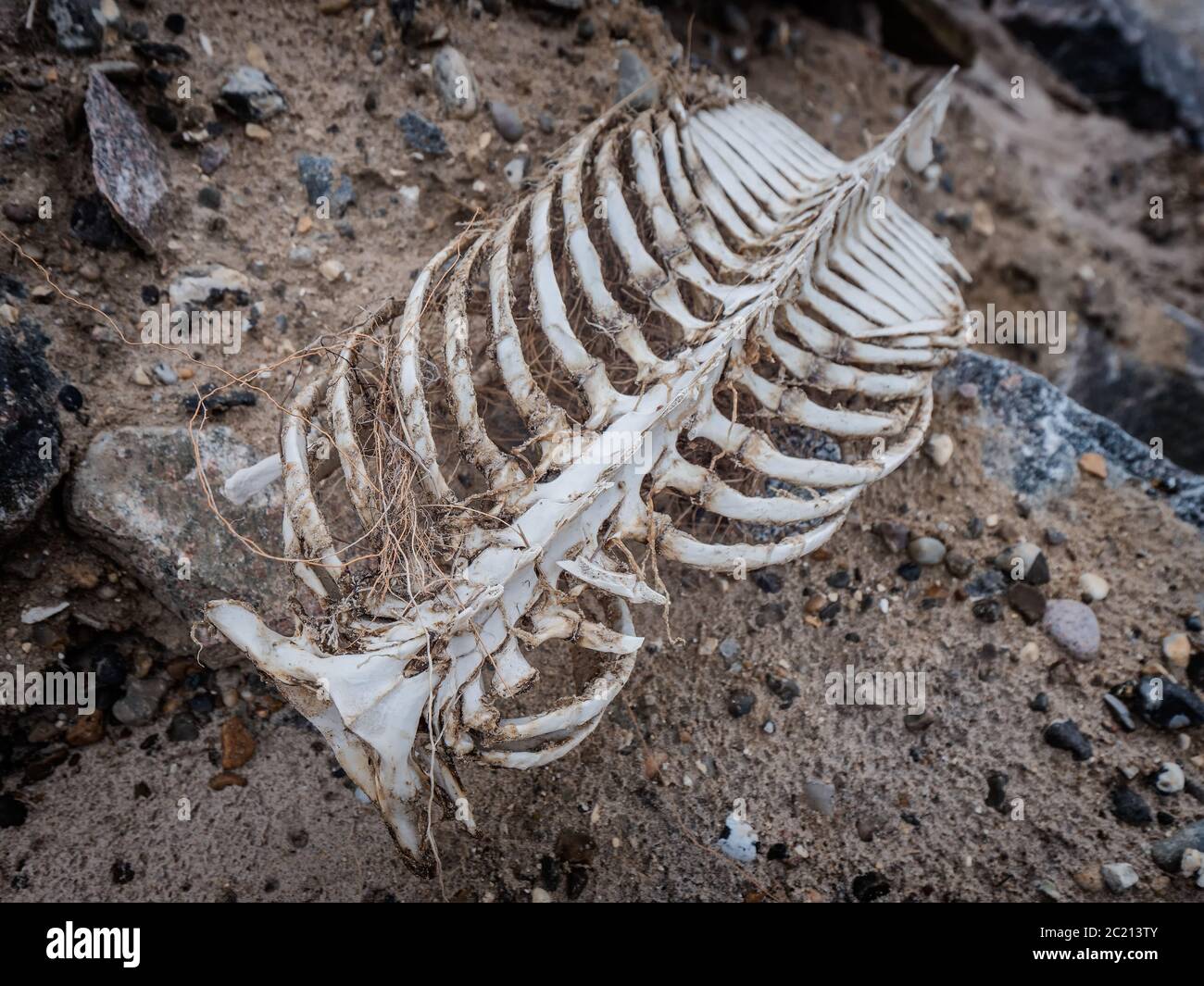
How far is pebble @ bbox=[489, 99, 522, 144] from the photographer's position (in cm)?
404

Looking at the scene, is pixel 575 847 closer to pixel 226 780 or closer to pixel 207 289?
pixel 226 780

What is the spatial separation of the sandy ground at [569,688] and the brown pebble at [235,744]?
0.05 m

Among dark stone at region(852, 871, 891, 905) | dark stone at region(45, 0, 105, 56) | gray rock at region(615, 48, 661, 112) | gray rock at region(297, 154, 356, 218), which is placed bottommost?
dark stone at region(852, 871, 891, 905)

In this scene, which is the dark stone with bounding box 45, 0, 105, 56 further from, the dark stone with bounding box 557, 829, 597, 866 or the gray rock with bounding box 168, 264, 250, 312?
the dark stone with bounding box 557, 829, 597, 866

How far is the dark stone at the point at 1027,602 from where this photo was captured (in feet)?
12.0

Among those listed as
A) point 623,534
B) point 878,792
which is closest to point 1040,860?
point 878,792

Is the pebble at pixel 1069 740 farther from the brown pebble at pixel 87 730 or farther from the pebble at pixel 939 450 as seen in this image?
the brown pebble at pixel 87 730

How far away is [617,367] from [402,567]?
44.5 inches

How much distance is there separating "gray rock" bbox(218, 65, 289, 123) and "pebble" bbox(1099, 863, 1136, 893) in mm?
4391

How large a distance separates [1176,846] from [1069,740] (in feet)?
1.59

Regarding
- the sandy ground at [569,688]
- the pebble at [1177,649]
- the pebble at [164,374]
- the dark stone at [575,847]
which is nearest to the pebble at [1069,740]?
the sandy ground at [569,688]

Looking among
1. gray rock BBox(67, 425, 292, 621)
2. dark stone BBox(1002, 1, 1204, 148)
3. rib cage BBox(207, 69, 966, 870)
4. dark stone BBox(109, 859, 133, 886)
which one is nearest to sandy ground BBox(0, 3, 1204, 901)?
dark stone BBox(109, 859, 133, 886)

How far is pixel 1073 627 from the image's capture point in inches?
142

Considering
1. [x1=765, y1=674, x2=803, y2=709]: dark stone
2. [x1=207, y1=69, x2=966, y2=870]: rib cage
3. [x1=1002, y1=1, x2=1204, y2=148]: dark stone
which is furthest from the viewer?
[x1=1002, y1=1, x2=1204, y2=148]: dark stone
